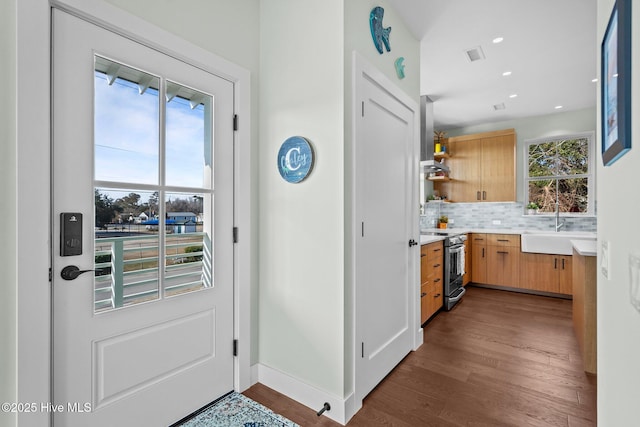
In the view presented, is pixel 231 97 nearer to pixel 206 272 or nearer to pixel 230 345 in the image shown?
pixel 206 272

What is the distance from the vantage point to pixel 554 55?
308 centimetres

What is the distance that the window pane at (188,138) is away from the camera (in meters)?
1.75

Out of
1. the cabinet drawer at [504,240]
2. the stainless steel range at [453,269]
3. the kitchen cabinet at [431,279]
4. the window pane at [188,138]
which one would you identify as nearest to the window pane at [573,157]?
the cabinet drawer at [504,240]

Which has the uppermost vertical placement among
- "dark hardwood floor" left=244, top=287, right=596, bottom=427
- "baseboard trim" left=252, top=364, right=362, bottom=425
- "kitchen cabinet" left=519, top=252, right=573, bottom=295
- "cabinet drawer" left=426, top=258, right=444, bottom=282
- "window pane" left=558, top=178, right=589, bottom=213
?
"window pane" left=558, top=178, right=589, bottom=213

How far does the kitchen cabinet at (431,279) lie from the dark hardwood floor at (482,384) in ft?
0.71

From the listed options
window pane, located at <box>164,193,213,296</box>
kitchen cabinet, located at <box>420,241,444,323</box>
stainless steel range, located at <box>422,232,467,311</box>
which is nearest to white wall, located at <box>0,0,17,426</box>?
window pane, located at <box>164,193,213,296</box>

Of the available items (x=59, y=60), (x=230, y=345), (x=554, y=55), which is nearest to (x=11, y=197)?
(x=59, y=60)

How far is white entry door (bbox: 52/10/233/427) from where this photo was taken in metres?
1.37

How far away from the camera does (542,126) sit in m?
4.98

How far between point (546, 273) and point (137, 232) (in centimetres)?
510

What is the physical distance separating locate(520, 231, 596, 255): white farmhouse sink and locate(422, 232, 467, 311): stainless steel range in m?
1.13

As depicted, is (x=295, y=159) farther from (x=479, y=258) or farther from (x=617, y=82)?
(x=479, y=258)

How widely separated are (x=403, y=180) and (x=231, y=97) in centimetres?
147

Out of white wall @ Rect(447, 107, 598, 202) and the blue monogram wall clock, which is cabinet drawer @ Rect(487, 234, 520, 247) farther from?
the blue monogram wall clock
